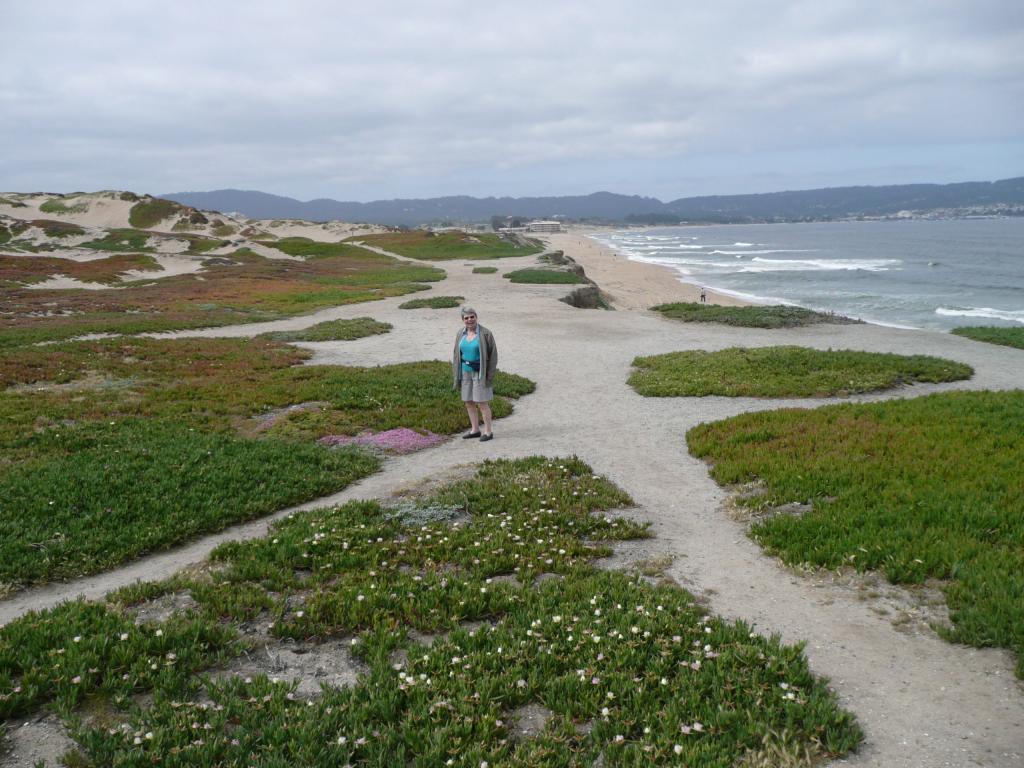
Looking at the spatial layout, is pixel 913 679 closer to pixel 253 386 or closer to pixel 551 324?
pixel 253 386

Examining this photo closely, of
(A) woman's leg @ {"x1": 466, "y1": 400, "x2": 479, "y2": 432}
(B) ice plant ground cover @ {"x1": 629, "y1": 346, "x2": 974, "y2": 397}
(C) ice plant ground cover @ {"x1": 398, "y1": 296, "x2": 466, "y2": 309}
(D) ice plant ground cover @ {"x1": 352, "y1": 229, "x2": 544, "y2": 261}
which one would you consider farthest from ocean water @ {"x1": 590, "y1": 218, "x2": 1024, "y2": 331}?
(A) woman's leg @ {"x1": 466, "y1": 400, "x2": 479, "y2": 432}

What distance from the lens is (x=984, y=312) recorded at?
2144 inches

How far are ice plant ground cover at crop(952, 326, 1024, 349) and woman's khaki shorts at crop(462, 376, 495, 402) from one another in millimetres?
22290

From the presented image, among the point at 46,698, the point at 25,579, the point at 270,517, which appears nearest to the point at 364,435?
the point at 270,517

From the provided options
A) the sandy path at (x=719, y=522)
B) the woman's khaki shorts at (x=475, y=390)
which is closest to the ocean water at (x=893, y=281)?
the sandy path at (x=719, y=522)

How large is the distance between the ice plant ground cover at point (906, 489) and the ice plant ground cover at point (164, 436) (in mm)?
6858

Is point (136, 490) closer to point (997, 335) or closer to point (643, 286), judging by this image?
point (997, 335)

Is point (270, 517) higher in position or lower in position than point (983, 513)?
lower

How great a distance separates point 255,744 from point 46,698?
1947 mm

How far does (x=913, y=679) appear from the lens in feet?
19.1

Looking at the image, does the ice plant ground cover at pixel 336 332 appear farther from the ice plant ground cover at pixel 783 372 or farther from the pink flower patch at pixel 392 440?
the pink flower patch at pixel 392 440

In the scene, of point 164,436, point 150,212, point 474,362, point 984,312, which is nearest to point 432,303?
point 474,362

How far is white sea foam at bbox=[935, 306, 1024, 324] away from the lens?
5122cm

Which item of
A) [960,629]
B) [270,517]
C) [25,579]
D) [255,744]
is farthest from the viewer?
[270,517]
